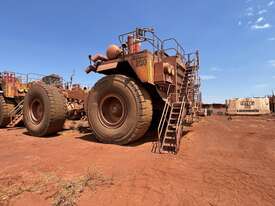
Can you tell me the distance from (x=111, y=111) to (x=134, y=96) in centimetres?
144

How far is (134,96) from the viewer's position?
706cm

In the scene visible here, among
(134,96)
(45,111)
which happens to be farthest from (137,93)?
(45,111)

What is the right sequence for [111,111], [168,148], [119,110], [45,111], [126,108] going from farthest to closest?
[45,111] < [111,111] < [119,110] < [126,108] < [168,148]

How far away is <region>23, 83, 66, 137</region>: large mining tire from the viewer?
9234mm

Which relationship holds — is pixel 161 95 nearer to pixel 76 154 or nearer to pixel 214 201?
pixel 76 154

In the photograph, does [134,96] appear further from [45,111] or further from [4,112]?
[4,112]

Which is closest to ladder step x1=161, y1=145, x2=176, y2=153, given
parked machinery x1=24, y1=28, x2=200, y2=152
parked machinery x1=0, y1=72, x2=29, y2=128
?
parked machinery x1=24, y1=28, x2=200, y2=152

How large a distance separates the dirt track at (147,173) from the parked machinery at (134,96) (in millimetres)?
608

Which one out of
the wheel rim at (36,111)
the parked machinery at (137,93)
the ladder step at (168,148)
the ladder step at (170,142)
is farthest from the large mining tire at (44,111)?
the ladder step at (168,148)

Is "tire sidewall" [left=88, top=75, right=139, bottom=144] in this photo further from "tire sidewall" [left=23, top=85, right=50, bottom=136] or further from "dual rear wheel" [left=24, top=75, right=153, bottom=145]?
"tire sidewall" [left=23, top=85, right=50, bottom=136]

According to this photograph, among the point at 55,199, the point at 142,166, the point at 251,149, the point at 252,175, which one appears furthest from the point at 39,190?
the point at 251,149

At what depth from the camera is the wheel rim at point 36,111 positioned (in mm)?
10087

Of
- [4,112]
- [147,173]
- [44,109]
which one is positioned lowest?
[147,173]

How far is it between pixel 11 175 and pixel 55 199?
1.67 meters
